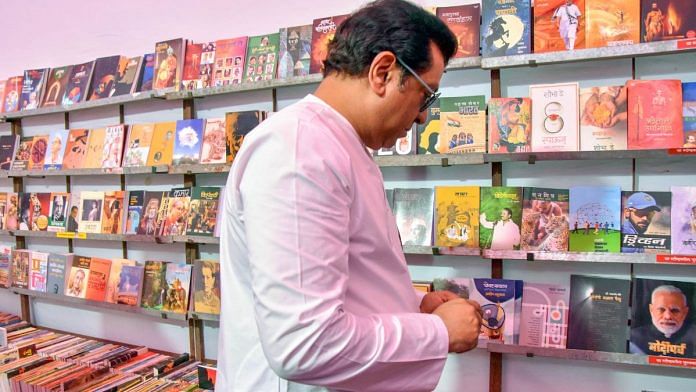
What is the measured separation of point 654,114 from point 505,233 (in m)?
0.70

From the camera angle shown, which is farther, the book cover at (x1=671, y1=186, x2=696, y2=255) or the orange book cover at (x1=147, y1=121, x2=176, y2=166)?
the orange book cover at (x1=147, y1=121, x2=176, y2=166)

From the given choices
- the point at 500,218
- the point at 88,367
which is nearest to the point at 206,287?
the point at 88,367

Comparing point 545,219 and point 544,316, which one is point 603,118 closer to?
point 545,219

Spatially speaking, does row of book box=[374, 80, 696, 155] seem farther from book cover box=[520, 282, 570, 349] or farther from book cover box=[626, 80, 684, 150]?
book cover box=[520, 282, 570, 349]

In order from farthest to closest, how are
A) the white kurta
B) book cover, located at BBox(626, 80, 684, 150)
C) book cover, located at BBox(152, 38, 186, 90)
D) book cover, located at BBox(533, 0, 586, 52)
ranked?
book cover, located at BBox(152, 38, 186, 90) < book cover, located at BBox(533, 0, 586, 52) < book cover, located at BBox(626, 80, 684, 150) < the white kurta

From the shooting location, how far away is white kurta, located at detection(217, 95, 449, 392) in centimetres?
75

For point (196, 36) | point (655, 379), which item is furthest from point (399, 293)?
point (196, 36)

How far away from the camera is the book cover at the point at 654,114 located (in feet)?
5.84

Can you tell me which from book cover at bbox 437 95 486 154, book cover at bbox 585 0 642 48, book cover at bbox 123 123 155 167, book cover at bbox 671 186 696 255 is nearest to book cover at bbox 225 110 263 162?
book cover at bbox 123 123 155 167

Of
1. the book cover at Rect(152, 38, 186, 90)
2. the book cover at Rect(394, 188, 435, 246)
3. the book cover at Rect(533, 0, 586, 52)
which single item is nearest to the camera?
the book cover at Rect(533, 0, 586, 52)

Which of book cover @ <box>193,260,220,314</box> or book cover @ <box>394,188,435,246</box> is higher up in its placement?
book cover @ <box>394,188,435,246</box>

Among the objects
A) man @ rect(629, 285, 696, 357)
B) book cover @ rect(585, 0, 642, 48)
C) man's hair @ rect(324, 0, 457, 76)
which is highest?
book cover @ rect(585, 0, 642, 48)

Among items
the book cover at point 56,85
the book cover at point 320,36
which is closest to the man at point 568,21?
the book cover at point 320,36

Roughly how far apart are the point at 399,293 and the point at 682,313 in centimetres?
142
